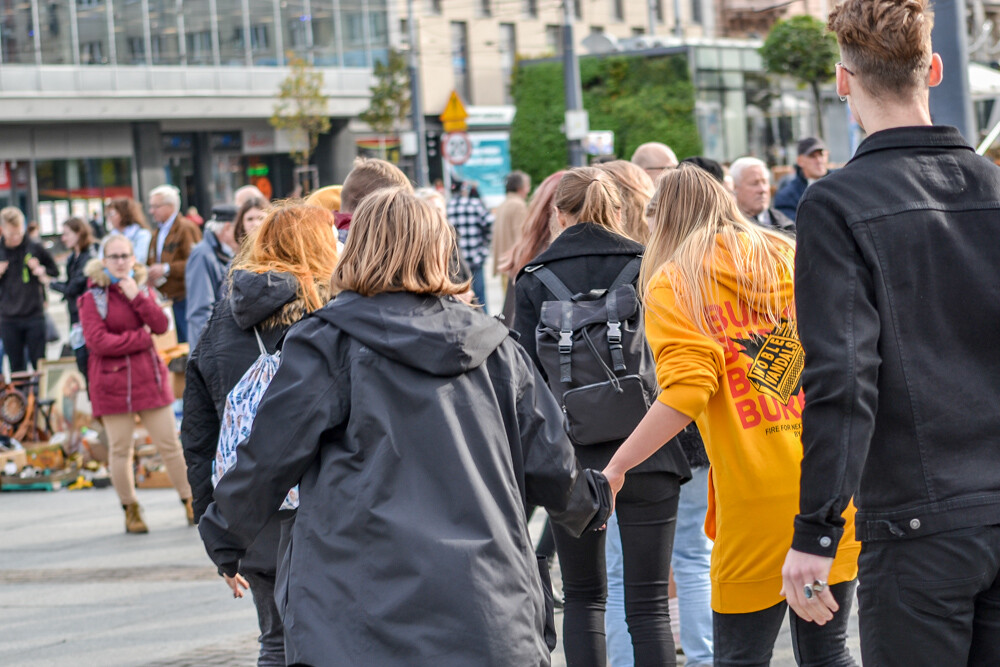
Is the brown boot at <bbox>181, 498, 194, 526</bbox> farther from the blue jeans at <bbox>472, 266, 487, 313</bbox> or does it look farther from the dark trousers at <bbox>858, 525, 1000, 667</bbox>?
the dark trousers at <bbox>858, 525, 1000, 667</bbox>

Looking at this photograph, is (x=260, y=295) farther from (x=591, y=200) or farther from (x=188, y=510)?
(x=188, y=510)

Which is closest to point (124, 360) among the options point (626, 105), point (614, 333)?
point (614, 333)

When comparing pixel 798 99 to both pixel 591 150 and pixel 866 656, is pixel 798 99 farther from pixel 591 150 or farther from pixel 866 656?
pixel 866 656

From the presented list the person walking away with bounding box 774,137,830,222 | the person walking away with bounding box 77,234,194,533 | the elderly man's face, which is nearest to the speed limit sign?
the person walking away with bounding box 774,137,830,222

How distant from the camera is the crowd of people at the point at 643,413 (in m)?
2.58

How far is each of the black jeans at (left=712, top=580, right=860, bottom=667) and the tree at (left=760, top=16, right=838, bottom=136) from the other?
87.7 feet

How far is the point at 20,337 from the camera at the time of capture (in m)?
14.3

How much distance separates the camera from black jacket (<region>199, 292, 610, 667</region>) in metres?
2.85

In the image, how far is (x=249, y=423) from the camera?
151 inches

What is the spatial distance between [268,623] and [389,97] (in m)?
39.1

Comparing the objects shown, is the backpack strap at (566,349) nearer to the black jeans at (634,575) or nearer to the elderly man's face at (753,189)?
the black jeans at (634,575)

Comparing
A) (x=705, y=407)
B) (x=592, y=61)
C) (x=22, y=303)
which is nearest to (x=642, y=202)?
(x=705, y=407)

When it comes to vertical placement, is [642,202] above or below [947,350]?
above

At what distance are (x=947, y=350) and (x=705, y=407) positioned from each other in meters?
1.07
